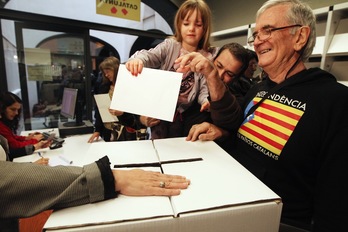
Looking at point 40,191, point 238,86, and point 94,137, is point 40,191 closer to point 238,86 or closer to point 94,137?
point 238,86

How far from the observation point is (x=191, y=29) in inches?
43.1

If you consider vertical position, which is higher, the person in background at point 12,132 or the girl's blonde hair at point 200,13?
the girl's blonde hair at point 200,13

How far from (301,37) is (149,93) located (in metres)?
0.63

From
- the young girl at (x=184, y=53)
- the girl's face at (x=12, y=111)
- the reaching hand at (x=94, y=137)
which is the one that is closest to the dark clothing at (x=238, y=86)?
the young girl at (x=184, y=53)

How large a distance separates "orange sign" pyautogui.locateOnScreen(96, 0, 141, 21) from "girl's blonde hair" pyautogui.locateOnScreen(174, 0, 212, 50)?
7.04ft

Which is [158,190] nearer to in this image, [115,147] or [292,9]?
[115,147]

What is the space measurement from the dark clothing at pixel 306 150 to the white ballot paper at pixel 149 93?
25 centimetres

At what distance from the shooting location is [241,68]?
1247mm

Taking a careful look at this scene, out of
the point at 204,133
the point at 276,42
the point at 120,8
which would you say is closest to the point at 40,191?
the point at 204,133

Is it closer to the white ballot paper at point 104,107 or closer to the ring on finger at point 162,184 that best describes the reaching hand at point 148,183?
the ring on finger at point 162,184

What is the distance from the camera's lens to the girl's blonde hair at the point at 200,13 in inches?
43.1

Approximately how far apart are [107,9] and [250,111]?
9.04 ft

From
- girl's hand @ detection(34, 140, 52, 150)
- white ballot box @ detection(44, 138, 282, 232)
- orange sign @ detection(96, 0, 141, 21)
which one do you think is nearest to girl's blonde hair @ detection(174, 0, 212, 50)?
white ballot box @ detection(44, 138, 282, 232)

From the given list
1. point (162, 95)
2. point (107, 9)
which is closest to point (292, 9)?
point (162, 95)
